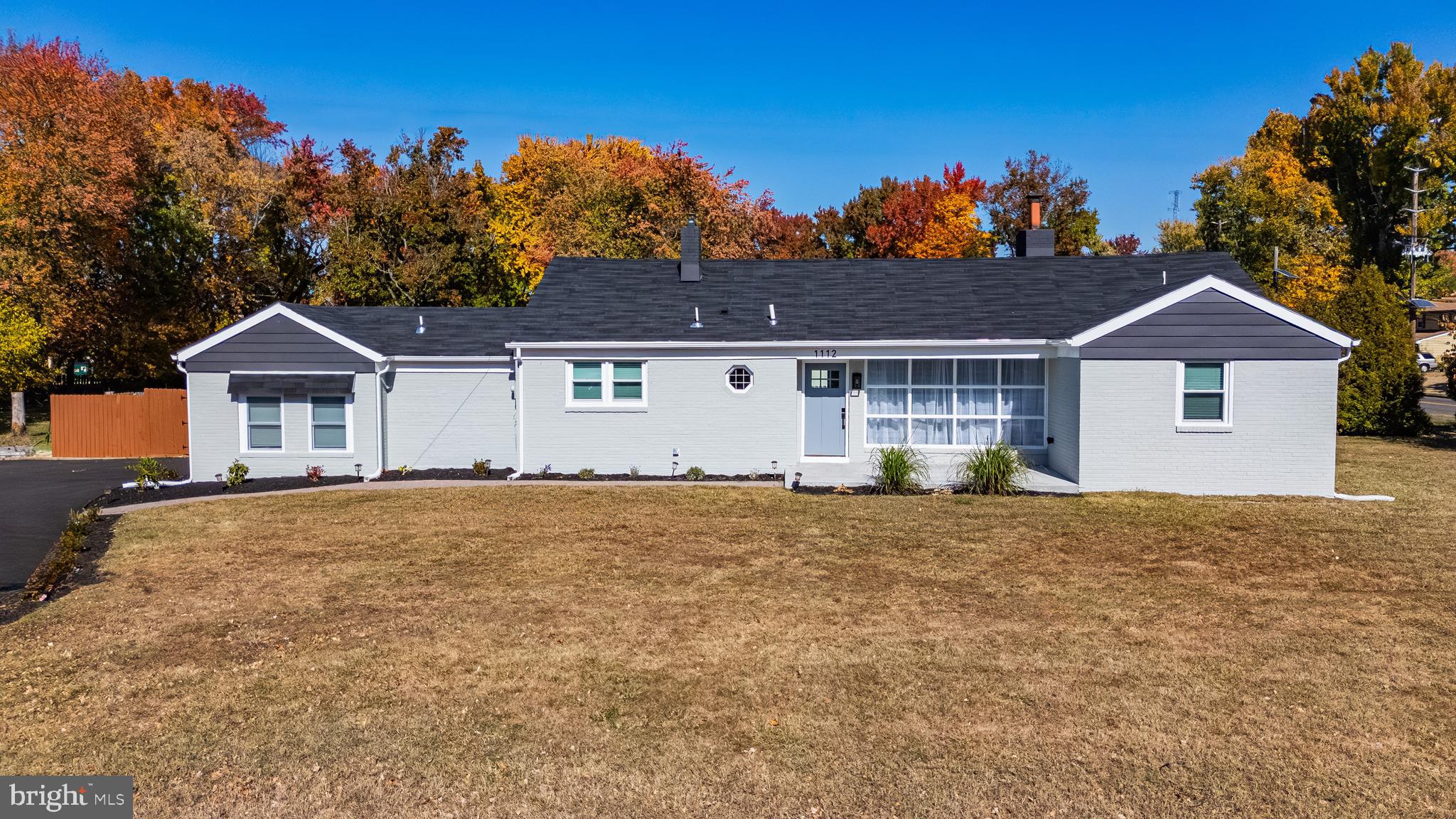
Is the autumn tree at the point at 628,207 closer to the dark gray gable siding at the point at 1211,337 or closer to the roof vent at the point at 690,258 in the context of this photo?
the roof vent at the point at 690,258

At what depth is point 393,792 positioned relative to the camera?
218 inches

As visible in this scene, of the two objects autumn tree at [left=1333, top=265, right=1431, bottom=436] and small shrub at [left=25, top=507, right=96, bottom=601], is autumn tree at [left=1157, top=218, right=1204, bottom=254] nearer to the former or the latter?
autumn tree at [left=1333, top=265, right=1431, bottom=436]

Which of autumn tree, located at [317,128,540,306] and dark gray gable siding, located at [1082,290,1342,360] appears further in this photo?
autumn tree, located at [317,128,540,306]

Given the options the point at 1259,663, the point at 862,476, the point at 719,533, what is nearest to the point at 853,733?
the point at 1259,663

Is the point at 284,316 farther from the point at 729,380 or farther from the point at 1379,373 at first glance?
the point at 1379,373

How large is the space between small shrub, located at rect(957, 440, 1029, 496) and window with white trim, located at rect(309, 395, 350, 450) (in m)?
12.6

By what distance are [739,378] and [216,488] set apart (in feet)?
35.0

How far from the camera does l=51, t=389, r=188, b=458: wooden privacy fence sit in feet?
80.2

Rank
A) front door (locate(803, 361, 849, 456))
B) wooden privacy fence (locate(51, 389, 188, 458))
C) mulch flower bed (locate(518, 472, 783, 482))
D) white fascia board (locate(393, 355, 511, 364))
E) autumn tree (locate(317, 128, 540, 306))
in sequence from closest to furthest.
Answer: mulch flower bed (locate(518, 472, 783, 482)) < white fascia board (locate(393, 355, 511, 364)) < front door (locate(803, 361, 849, 456)) < wooden privacy fence (locate(51, 389, 188, 458)) < autumn tree (locate(317, 128, 540, 306))

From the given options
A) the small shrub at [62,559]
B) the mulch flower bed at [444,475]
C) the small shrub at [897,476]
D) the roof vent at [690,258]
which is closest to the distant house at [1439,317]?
the roof vent at [690,258]

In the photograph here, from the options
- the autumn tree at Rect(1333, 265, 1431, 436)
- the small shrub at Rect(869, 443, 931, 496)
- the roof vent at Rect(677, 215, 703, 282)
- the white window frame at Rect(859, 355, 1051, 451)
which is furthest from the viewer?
the autumn tree at Rect(1333, 265, 1431, 436)

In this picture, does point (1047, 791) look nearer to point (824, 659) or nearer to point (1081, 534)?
point (824, 659)

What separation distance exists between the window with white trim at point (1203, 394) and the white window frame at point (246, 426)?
17.4 meters

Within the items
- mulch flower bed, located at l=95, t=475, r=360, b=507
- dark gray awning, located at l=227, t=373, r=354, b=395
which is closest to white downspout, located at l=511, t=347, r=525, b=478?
mulch flower bed, located at l=95, t=475, r=360, b=507
